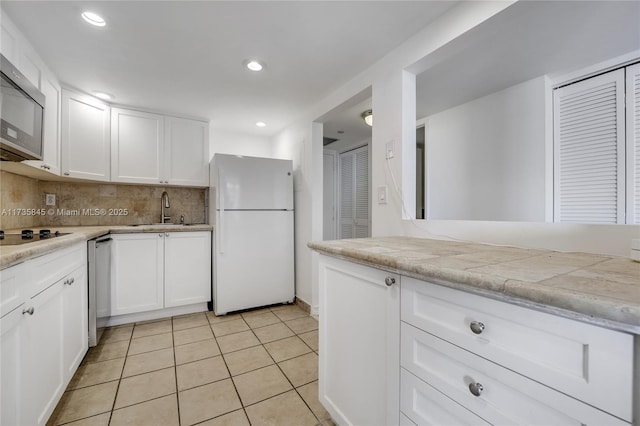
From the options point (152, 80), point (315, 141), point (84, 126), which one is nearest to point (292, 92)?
point (315, 141)

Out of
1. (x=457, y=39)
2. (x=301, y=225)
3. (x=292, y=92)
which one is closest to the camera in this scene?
(x=457, y=39)

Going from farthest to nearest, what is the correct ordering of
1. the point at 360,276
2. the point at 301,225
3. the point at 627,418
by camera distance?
the point at 301,225
the point at 360,276
the point at 627,418

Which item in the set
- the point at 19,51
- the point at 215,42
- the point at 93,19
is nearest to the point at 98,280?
the point at 19,51

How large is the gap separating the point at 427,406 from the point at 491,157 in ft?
8.11

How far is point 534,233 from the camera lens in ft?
3.87

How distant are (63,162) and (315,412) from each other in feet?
9.29

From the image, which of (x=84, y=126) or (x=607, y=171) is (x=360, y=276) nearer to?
(x=607, y=171)

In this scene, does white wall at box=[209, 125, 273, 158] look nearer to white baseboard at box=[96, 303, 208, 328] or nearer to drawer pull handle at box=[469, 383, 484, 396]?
white baseboard at box=[96, 303, 208, 328]

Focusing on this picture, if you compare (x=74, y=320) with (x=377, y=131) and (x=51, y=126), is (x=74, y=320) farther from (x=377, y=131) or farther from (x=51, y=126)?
(x=377, y=131)

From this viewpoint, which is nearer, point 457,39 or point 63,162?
point 457,39

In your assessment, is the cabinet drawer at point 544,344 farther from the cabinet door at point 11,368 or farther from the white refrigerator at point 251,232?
the white refrigerator at point 251,232

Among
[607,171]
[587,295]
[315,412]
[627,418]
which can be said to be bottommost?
[315,412]

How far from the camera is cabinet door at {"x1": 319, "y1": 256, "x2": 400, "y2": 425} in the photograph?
3.17 feet

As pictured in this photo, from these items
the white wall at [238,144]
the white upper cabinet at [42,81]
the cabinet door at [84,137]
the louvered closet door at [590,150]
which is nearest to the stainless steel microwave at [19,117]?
the white upper cabinet at [42,81]
